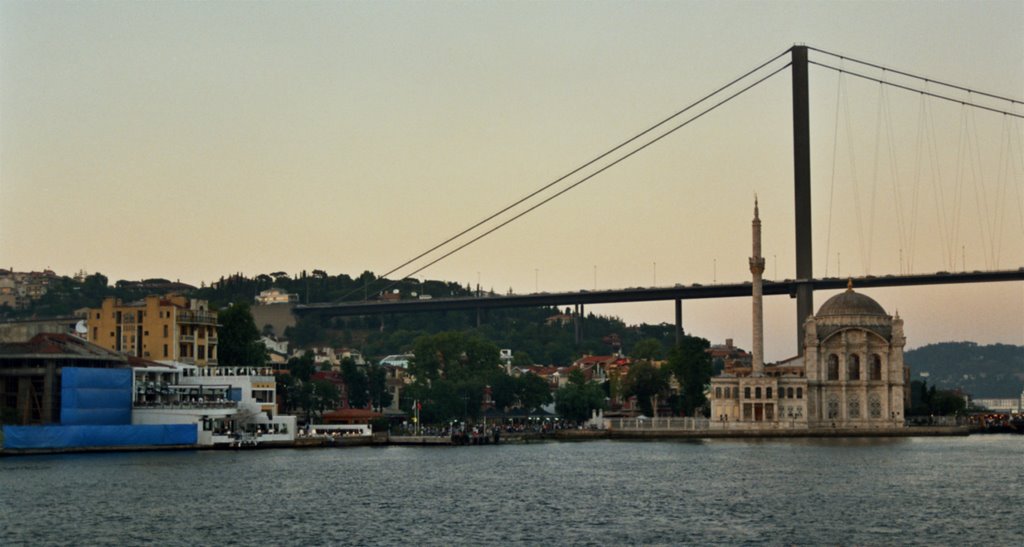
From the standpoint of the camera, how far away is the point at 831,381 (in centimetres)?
11394

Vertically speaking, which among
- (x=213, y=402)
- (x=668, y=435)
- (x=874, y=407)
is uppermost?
(x=213, y=402)

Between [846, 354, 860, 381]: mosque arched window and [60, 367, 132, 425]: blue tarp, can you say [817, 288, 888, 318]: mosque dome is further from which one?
[60, 367, 132, 425]: blue tarp

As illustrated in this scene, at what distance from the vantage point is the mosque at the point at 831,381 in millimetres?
112938

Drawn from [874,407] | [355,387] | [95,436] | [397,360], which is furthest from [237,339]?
[397,360]

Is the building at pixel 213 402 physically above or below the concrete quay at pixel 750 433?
above

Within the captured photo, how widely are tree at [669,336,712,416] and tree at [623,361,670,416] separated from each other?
2752 millimetres

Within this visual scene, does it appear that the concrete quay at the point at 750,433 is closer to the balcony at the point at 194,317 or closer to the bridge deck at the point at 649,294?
the bridge deck at the point at 649,294

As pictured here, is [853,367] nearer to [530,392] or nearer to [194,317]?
[530,392]

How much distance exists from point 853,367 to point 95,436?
59737 millimetres

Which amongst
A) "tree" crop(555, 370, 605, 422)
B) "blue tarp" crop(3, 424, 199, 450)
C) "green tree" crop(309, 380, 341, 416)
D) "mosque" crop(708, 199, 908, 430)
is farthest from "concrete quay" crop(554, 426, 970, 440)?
"blue tarp" crop(3, 424, 199, 450)

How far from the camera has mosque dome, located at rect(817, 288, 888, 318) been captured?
376 feet

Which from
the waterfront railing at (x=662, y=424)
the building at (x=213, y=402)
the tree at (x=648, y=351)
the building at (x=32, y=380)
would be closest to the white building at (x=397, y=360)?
the tree at (x=648, y=351)

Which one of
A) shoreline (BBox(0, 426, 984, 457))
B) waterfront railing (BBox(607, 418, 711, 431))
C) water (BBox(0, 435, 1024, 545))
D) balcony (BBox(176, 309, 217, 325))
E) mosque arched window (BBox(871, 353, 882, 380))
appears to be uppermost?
balcony (BBox(176, 309, 217, 325))

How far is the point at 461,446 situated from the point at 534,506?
4364 centimetres
